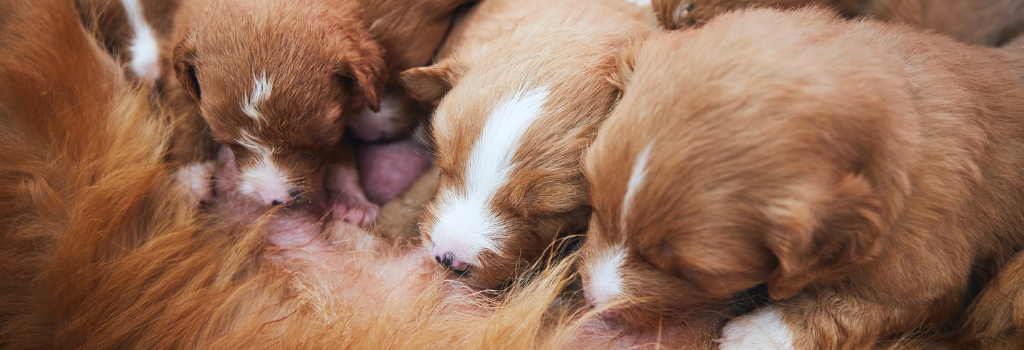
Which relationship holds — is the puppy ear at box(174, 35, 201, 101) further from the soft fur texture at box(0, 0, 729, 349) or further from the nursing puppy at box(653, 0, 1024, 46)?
the nursing puppy at box(653, 0, 1024, 46)

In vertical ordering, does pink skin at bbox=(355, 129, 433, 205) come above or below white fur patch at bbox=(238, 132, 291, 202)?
below

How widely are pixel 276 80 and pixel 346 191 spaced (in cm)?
47

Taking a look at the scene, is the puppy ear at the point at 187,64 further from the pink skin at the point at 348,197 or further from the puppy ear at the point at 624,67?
the puppy ear at the point at 624,67

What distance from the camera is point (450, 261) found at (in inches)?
61.4

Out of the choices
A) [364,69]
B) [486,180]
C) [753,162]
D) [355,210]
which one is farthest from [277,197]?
[753,162]

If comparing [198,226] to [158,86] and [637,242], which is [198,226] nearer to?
[158,86]

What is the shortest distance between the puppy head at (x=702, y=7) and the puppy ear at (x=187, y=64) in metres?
1.41

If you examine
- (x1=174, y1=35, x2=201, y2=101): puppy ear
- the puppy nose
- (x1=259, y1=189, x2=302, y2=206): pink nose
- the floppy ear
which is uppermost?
(x1=174, y1=35, x2=201, y2=101): puppy ear

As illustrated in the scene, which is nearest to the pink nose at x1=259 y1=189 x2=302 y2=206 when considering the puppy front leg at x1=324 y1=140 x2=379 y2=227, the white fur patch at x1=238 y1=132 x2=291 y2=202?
the white fur patch at x1=238 y1=132 x2=291 y2=202

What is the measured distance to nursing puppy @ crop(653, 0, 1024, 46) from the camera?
6.09 feet

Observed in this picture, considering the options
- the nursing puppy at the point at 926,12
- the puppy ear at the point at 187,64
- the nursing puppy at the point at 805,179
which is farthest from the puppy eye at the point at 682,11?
the puppy ear at the point at 187,64

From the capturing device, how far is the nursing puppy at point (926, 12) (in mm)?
1857

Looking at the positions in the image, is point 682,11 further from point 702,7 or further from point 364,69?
point 364,69

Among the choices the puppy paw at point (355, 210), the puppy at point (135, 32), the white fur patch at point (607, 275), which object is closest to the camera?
the white fur patch at point (607, 275)
